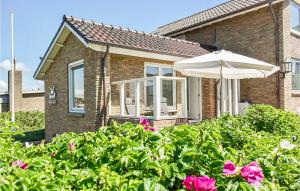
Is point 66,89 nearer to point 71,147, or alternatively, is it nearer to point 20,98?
point 71,147

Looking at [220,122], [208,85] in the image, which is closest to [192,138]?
[220,122]

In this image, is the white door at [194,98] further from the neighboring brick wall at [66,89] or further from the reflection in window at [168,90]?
the neighboring brick wall at [66,89]

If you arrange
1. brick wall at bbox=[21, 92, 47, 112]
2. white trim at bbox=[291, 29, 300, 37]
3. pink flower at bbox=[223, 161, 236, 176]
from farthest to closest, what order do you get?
brick wall at bbox=[21, 92, 47, 112], white trim at bbox=[291, 29, 300, 37], pink flower at bbox=[223, 161, 236, 176]

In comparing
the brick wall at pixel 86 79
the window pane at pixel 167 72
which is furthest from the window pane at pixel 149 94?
the window pane at pixel 167 72

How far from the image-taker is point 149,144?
95.0 inches

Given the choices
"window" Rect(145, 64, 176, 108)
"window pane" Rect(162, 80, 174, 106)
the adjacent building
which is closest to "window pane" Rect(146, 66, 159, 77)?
"window" Rect(145, 64, 176, 108)

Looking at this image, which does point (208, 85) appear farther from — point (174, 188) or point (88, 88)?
point (174, 188)

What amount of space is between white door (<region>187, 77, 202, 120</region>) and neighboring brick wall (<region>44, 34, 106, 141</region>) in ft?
17.5

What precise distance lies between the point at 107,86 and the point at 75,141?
7.97 meters

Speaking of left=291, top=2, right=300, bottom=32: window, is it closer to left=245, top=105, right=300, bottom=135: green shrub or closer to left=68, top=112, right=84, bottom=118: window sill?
left=245, top=105, right=300, bottom=135: green shrub

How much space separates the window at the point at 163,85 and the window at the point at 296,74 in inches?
247

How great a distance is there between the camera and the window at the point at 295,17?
14624mm

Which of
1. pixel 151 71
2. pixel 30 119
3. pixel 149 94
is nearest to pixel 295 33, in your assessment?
pixel 151 71

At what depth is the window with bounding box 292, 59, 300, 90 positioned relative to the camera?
48.0ft
